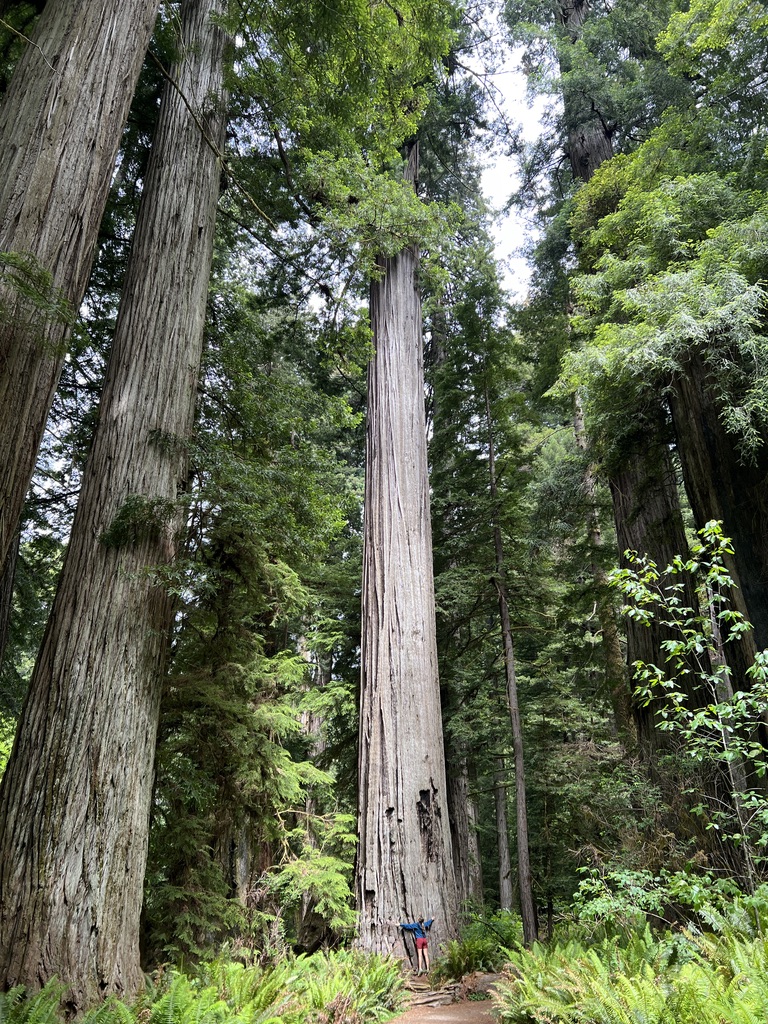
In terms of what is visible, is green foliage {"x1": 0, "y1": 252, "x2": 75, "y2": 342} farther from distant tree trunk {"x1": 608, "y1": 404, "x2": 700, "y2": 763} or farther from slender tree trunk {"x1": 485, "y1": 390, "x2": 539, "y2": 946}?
slender tree trunk {"x1": 485, "y1": 390, "x2": 539, "y2": 946}

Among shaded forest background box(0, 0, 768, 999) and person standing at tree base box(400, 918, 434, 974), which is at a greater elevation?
shaded forest background box(0, 0, 768, 999)

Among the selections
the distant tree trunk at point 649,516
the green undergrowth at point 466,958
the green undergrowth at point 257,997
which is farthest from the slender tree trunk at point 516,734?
the green undergrowth at point 257,997

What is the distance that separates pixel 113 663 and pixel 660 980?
3.74 m

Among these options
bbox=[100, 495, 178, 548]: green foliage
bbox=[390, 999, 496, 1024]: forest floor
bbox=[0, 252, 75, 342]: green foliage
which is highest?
bbox=[0, 252, 75, 342]: green foliage

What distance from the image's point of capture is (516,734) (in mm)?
8008

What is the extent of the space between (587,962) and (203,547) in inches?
159

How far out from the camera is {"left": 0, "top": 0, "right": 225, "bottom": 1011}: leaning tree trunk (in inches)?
139

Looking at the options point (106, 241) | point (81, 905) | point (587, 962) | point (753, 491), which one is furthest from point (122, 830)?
point (106, 241)

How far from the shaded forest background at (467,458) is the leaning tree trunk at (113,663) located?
6.0 inches

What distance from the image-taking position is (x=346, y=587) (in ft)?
31.8

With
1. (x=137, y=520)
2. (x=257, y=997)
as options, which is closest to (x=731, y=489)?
(x=137, y=520)

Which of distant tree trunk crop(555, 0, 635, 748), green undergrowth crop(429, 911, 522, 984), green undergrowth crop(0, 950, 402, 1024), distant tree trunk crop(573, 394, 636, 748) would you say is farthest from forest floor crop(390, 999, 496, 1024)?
distant tree trunk crop(555, 0, 635, 748)

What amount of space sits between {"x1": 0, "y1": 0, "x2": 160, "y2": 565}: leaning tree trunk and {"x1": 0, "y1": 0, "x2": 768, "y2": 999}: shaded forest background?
0.17 m

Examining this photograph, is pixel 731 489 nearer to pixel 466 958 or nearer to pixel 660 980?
pixel 660 980
